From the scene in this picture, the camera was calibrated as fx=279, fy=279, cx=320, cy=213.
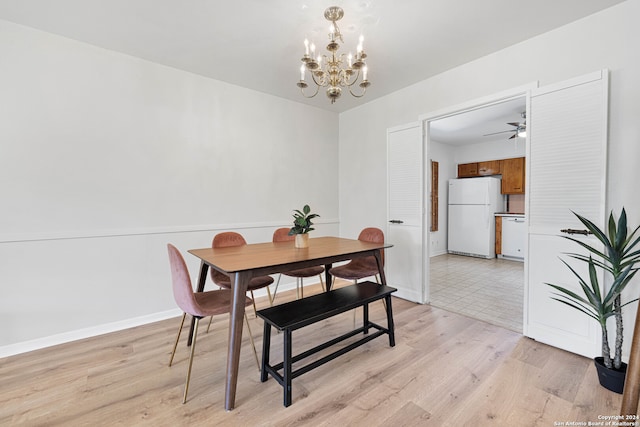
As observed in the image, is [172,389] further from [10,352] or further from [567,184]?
[567,184]

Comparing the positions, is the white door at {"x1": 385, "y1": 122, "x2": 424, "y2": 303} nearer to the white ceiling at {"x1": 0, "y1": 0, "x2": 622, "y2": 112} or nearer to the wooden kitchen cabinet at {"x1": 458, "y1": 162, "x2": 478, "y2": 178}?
the white ceiling at {"x1": 0, "y1": 0, "x2": 622, "y2": 112}

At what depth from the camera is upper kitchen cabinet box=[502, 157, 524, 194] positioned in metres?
5.64

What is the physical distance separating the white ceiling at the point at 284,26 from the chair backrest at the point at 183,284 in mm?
1800

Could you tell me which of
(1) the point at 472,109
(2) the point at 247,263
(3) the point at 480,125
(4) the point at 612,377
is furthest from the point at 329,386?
(3) the point at 480,125

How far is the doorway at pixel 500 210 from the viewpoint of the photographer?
120 inches

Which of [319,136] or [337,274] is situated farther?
[319,136]

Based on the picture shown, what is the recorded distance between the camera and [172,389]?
1.80 m

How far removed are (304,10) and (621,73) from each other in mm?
2315

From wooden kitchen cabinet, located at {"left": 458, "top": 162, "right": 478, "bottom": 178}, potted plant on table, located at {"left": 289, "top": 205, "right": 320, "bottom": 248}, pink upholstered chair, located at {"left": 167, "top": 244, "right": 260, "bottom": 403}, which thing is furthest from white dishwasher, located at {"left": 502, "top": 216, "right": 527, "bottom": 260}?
pink upholstered chair, located at {"left": 167, "top": 244, "right": 260, "bottom": 403}

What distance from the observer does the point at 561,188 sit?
223 cm

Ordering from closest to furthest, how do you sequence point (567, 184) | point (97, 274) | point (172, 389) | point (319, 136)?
1. point (172, 389)
2. point (567, 184)
3. point (97, 274)
4. point (319, 136)

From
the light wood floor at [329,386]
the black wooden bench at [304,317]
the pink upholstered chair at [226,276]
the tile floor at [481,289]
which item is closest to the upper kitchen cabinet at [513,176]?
the tile floor at [481,289]

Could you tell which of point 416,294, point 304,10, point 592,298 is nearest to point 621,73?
point 592,298

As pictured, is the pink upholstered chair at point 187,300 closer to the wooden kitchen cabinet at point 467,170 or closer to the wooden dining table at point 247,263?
the wooden dining table at point 247,263
